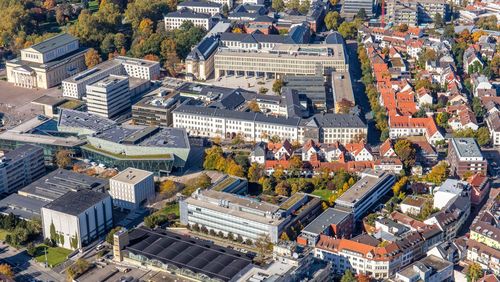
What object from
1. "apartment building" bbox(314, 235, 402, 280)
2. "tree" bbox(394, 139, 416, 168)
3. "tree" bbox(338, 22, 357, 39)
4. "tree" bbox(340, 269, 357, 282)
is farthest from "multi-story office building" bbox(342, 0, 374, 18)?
"tree" bbox(340, 269, 357, 282)

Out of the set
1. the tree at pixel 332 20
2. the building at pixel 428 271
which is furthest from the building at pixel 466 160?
the tree at pixel 332 20

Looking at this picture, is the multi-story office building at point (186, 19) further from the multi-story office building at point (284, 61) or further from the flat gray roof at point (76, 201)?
the flat gray roof at point (76, 201)

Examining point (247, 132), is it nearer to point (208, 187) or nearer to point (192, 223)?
point (208, 187)

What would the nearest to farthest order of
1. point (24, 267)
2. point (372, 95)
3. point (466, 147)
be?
point (24, 267) → point (466, 147) → point (372, 95)

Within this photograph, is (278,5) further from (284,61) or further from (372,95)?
(372,95)

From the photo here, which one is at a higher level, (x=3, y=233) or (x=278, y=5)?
(x=278, y=5)

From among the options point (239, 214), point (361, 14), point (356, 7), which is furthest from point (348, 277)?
point (356, 7)
